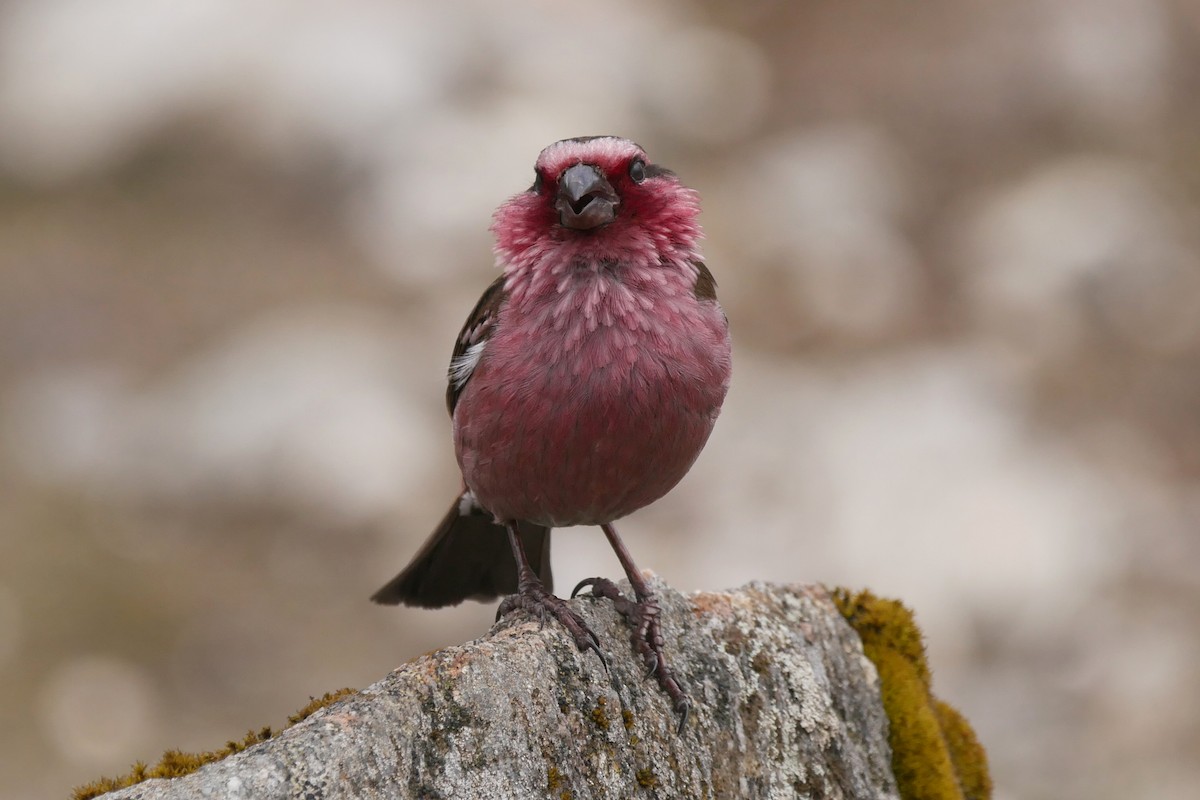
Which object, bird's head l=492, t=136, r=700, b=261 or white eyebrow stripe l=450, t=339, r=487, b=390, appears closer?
bird's head l=492, t=136, r=700, b=261

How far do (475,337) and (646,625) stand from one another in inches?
57.3

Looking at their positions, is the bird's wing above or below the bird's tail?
above

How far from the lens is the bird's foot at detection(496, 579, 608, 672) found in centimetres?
430

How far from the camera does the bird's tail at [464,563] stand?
5.91 meters

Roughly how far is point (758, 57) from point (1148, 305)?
6.18m

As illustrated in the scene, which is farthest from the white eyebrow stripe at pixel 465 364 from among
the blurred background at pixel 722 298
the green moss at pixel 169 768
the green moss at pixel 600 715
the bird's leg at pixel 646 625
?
the blurred background at pixel 722 298

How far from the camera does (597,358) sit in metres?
4.58

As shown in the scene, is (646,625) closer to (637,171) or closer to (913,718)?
(913,718)

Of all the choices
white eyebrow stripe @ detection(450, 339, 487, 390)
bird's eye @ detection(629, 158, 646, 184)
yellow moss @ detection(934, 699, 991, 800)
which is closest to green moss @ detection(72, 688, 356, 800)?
white eyebrow stripe @ detection(450, 339, 487, 390)

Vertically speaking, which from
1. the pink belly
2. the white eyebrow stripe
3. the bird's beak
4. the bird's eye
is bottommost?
the pink belly

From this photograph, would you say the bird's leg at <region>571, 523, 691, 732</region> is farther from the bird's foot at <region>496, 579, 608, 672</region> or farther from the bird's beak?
the bird's beak

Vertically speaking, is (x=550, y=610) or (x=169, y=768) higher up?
(x=550, y=610)

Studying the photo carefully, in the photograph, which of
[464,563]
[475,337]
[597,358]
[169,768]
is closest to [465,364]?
[475,337]

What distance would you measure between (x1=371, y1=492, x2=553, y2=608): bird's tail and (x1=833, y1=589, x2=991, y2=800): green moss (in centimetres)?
144
